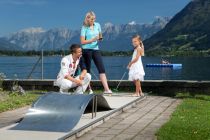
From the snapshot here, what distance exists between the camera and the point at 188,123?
1045 centimetres

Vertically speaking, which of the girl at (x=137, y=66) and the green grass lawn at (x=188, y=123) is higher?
the girl at (x=137, y=66)

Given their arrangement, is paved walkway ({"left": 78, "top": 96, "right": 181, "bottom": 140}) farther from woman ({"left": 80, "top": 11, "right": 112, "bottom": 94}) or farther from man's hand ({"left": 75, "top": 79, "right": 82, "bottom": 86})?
woman ({"left": 80, "top": 11, "right": 112, "bottom": 94})

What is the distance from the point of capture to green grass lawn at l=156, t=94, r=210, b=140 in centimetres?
894

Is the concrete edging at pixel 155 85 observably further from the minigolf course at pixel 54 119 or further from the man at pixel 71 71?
the minigolf course at pixel 54 119

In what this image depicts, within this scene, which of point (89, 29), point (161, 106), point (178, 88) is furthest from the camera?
point (178, 88)

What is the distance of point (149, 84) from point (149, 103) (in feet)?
12.5

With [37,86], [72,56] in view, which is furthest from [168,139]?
[37,86]

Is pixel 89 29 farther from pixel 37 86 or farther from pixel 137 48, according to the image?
pixel 37 86

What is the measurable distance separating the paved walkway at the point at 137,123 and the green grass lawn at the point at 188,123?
0.19 metres

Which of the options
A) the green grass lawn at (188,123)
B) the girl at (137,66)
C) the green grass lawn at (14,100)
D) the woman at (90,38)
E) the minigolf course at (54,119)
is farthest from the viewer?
the girl at (137,66)

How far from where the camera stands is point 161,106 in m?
13.9

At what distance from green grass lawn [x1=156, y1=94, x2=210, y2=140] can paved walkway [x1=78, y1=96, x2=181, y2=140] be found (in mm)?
194

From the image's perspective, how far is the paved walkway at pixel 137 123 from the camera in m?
8.95

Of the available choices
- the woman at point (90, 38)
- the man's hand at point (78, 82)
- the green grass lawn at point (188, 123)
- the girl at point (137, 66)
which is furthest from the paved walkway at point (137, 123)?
the woman at point (90, 38)
